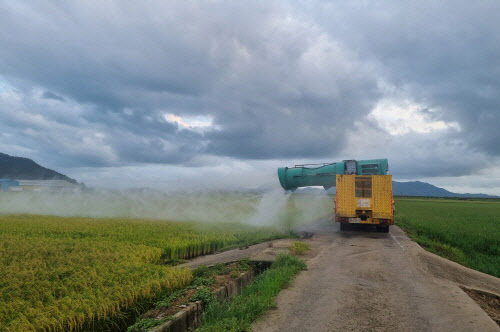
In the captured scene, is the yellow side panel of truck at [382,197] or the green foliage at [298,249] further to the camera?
the yellow side panel of truck at [382,197]

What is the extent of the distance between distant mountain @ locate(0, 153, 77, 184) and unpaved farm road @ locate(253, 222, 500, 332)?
439 feet

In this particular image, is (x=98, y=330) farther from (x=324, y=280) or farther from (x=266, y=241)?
(x=266, y=241)

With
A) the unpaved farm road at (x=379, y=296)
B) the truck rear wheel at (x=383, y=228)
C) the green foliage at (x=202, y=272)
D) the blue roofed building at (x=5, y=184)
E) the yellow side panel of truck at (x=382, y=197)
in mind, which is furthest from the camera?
the blue roofed building at (x=5, y=184)

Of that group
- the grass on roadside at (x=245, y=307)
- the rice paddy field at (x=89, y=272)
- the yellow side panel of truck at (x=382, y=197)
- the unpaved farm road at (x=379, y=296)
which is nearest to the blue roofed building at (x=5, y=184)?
the rice paddy field at (x=89, y=272)

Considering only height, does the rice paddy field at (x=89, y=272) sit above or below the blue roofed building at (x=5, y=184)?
below

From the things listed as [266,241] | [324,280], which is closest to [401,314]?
[324,280]

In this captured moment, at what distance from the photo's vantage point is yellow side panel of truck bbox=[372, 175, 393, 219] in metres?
16.8

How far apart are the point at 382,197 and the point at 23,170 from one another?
148m

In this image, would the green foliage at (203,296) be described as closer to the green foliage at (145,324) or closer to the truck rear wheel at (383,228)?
the green foliage at (145,324)

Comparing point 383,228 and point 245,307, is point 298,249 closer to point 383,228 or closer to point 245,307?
point 245,307

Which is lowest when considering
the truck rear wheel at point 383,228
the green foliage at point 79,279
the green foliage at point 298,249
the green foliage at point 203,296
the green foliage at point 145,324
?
the green foliage at point 145,324

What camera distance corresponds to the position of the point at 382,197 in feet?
55.4

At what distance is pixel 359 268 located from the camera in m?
9.65

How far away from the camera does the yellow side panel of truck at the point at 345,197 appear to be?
17203mm
